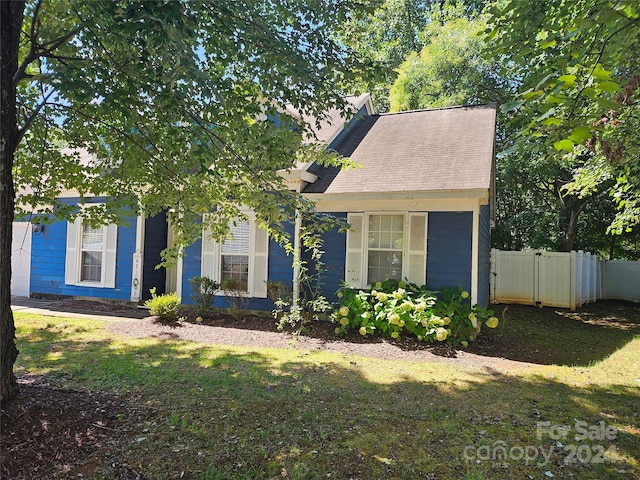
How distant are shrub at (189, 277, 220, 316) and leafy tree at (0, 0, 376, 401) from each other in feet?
13.4

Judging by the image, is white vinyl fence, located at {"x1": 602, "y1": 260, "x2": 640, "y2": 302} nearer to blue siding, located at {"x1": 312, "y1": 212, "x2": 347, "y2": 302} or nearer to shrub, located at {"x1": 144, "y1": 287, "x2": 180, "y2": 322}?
blue siding, located at {"x1": 312, "y1": 212, "x2": 347, "y2": 302}

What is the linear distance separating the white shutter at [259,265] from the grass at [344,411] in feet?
7.82

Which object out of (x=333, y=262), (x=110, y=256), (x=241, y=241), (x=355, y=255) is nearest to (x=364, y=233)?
(x=355, y=255)

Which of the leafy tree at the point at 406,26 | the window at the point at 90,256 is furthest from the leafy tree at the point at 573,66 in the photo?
the leafy tree at the point at 406,26

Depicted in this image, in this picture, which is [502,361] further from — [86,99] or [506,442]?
[86,99]

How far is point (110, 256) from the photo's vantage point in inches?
410

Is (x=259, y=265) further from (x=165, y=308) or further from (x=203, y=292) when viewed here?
(x=165, y=308)

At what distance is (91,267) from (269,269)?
546 cm

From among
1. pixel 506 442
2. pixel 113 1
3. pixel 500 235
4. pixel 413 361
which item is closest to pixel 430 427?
pixel 506 442

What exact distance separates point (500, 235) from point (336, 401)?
653 inches

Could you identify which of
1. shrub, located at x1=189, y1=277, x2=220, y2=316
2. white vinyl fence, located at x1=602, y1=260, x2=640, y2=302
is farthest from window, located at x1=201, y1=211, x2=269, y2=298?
white vinyl fence, located at x1=602, y1=260, x2=640, y2=302

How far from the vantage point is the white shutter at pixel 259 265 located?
345 inches

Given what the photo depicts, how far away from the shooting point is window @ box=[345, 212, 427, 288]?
25.2 ft

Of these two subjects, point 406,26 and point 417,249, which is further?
point 406,26
